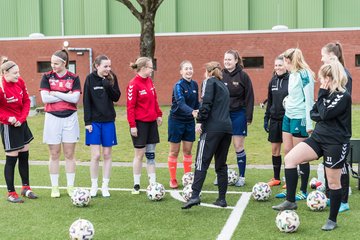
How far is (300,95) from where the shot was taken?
7.89 metres

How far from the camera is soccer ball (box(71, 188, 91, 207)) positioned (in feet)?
24.4

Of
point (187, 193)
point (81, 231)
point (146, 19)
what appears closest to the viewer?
point (81, 231)

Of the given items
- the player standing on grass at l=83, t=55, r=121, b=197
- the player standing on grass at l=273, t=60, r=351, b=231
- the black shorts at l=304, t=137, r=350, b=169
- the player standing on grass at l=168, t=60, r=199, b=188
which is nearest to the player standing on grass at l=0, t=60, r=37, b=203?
the player standing on grass at l=83, t=55, r=121, b=197

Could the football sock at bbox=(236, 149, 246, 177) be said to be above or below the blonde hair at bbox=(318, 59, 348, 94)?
below

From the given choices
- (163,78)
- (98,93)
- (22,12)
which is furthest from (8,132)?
(22,12)

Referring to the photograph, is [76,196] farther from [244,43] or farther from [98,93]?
[244,43]

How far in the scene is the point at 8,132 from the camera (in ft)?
26.0

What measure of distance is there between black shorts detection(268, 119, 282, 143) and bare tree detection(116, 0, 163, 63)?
1100cm

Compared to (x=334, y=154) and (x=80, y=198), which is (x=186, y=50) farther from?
(x=334, y=154)

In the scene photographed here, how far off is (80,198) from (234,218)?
7.26ft

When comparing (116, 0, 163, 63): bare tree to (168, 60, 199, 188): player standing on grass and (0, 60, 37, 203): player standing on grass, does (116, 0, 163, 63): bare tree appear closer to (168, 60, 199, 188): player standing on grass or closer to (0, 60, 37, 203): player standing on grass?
(168, 60, 199, 188): player standing on grass

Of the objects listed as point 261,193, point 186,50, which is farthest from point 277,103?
point 186,50

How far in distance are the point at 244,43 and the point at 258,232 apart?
2183 cm

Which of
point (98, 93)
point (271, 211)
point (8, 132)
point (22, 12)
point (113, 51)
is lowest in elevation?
point (271, 211)
